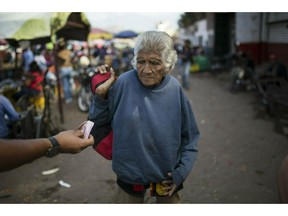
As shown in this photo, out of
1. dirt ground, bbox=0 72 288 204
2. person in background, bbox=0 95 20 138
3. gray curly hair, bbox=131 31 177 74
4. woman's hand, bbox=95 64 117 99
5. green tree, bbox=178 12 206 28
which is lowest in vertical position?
dirt ground, bbox=0 72 288 204

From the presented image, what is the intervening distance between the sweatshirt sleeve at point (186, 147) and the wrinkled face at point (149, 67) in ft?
0.89

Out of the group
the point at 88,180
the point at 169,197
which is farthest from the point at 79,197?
the point at 169,197

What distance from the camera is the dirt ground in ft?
12.0

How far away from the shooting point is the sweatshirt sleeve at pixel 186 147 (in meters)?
2.06

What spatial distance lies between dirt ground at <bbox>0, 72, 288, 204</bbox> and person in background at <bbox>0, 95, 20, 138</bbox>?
25.8 inches

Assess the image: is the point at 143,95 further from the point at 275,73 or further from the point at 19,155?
the point at 275,73

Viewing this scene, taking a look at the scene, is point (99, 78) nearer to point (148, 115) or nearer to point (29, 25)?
point (148, 115)

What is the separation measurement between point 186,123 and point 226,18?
19.5 m

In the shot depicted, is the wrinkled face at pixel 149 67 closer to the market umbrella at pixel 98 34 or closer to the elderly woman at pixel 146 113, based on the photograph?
the elderly woman at pixel 146 113

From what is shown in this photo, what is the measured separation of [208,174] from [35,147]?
123 inches

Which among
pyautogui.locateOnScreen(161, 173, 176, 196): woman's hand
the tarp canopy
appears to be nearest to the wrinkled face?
pyautogui.locateOnScreen(161, 173, 176, 196): woman's hand

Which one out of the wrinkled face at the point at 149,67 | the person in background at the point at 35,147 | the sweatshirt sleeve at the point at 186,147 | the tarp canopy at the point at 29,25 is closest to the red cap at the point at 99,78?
the wrinkled face at the point at 149,67

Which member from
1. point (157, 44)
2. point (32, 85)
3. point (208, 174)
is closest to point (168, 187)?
point (157, 44)

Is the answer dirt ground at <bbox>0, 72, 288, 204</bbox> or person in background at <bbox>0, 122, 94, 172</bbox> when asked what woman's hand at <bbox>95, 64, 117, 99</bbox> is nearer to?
person in background at <bbox>0, 122, 94, 172</bbox>
